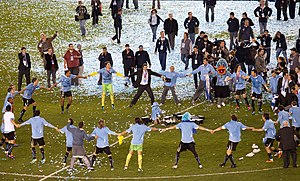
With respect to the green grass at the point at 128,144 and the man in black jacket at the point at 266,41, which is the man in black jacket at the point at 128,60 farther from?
the man in black jacket at the point at 266,41

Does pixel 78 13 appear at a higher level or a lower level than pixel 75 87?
higher

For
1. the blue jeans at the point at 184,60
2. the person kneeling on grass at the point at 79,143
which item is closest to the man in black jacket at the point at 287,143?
the person kneeling on grass at the point at 79,143

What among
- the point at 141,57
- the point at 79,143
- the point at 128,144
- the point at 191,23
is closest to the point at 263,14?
the point at 191,23

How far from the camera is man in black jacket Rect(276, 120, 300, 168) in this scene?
27.9 meters

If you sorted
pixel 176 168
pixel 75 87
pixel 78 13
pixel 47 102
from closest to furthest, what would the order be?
1. pixel 176 168
2. pixel 47 102
3. pixel 75 87
4. pixel 78 13

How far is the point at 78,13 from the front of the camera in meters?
50.3

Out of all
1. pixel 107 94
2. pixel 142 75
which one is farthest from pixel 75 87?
pixel 142 75

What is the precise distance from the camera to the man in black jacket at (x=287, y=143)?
27875 millimetres

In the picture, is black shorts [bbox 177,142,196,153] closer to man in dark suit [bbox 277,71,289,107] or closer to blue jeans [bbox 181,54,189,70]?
man in dark suit [bbox 277,71,289,107]

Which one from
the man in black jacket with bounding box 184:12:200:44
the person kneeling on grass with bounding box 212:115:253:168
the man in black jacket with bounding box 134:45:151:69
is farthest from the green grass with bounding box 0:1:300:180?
the man in black jacket with bounding box 184:12:200:44

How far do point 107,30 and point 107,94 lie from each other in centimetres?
1326

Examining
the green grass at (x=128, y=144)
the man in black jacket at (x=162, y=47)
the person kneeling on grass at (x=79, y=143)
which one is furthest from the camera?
the man in black jacket at (x=162, y=47)

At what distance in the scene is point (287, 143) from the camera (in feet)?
91.4

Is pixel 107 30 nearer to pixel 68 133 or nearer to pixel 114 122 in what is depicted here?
pixel 114 122
